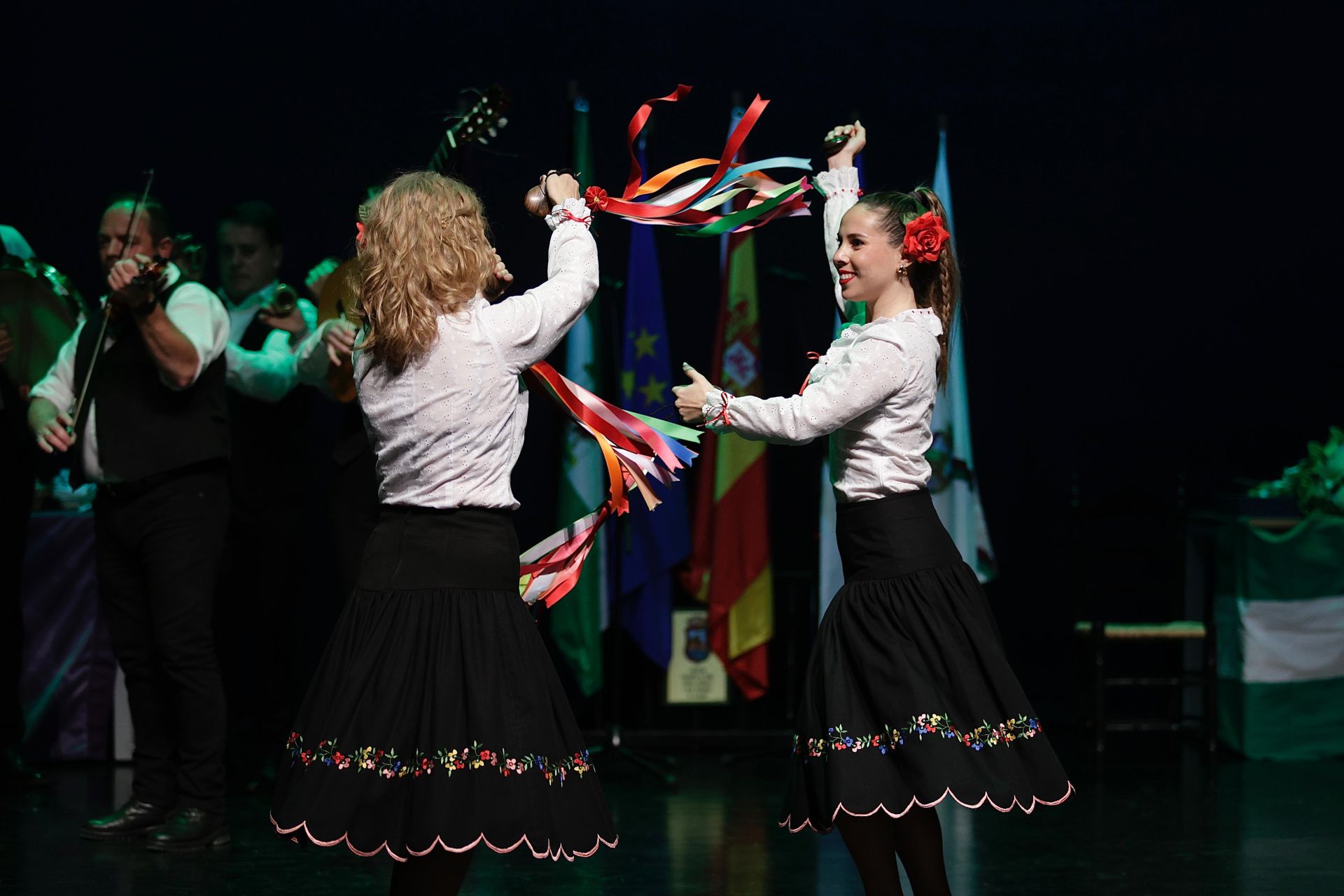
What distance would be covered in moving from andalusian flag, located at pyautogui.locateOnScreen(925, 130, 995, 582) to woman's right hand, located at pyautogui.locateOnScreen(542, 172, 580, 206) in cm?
268

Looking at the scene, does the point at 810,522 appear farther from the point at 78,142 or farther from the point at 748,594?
the point at 78,142

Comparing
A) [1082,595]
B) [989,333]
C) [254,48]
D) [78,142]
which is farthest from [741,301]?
[78,142]

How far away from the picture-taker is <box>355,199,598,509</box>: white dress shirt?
220 cm

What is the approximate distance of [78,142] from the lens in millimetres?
5441

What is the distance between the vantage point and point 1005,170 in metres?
5.83

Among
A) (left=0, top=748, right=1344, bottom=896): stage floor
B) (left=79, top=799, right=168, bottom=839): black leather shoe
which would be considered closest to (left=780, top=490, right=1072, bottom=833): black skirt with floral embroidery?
(left=0, top=748, right=1344, bottom=896): stage floor

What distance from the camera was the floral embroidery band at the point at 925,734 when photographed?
231 cm

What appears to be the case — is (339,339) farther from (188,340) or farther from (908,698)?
(908,698)

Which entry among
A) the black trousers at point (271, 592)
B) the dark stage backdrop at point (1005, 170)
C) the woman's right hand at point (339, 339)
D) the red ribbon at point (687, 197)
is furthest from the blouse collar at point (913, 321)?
the dark stage backdrop at point (1005, 170)

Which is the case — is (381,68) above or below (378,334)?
above

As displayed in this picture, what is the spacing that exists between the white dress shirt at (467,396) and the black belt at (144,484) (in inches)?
52.0

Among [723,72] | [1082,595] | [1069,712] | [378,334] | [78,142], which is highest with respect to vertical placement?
[723,72]

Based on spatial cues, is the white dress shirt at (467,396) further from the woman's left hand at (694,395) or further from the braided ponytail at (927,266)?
the braided ponytail at (927,266)

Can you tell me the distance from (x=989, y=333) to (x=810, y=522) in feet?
3.51
